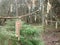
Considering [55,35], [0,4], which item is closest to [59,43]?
[55,35]

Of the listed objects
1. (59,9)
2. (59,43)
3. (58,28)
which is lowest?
(59,43)

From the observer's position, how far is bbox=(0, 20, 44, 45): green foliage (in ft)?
7.39

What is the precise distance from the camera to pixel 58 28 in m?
7.06

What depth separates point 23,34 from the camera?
2.57 meters

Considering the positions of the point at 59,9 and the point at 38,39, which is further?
the point at 59,9

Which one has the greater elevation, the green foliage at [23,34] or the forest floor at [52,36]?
A: the green foliage at [23,34]

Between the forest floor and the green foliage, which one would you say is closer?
the green foliage

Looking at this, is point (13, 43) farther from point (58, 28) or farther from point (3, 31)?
point (58, 28)

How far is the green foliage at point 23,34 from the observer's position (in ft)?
7.39

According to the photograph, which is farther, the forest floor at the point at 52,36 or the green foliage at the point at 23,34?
the forest floor at the point at 52,36

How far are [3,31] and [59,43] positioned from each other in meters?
4.36

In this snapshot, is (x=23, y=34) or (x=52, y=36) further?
(x=52, y=36)

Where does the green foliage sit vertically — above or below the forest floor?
above

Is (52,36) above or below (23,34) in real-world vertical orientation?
below
